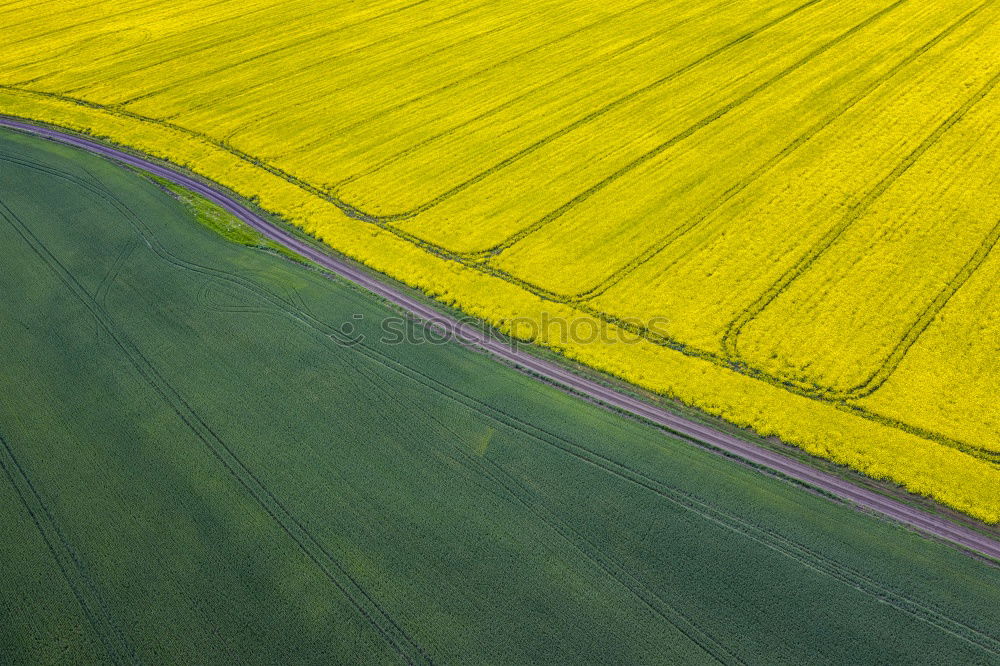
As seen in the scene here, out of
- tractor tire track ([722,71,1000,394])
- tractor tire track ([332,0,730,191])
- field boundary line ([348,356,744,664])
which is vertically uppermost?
tractor tire track ([332,0,730,191])

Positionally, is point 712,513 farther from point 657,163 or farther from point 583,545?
point 657,163

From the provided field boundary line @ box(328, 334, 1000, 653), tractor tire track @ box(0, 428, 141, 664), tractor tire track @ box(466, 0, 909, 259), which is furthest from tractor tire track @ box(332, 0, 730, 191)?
tractor tire track @ box(0, 428, 141, 664)

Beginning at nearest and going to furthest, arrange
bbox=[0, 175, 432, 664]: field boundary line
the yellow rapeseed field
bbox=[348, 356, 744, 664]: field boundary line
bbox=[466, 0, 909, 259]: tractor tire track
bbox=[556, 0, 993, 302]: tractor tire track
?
bbox=[348, 356, 744, 664]: field boundary line, bbox=[0, 175, 432, 664]: field boundary line, the yellow rapeseed field, bbox=[556, 0, 993, 302]: tractor tire track, bbox=[466, 0, 909, 259]: tractor tire track

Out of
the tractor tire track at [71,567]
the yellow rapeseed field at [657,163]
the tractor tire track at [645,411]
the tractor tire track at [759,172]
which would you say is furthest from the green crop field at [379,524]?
the tractor tire track at [759,172]

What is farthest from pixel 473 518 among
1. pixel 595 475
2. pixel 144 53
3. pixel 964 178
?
pixel 144 53

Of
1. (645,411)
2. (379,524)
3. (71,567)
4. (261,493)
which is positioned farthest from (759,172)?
(71,567)

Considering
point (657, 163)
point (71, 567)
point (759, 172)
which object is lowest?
point (71, 567)

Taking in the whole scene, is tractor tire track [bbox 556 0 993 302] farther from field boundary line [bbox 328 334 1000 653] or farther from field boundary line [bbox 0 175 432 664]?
field boundary line [bbox 0 175 432 664]

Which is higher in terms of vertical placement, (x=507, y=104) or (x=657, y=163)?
(x=507, y=104)
